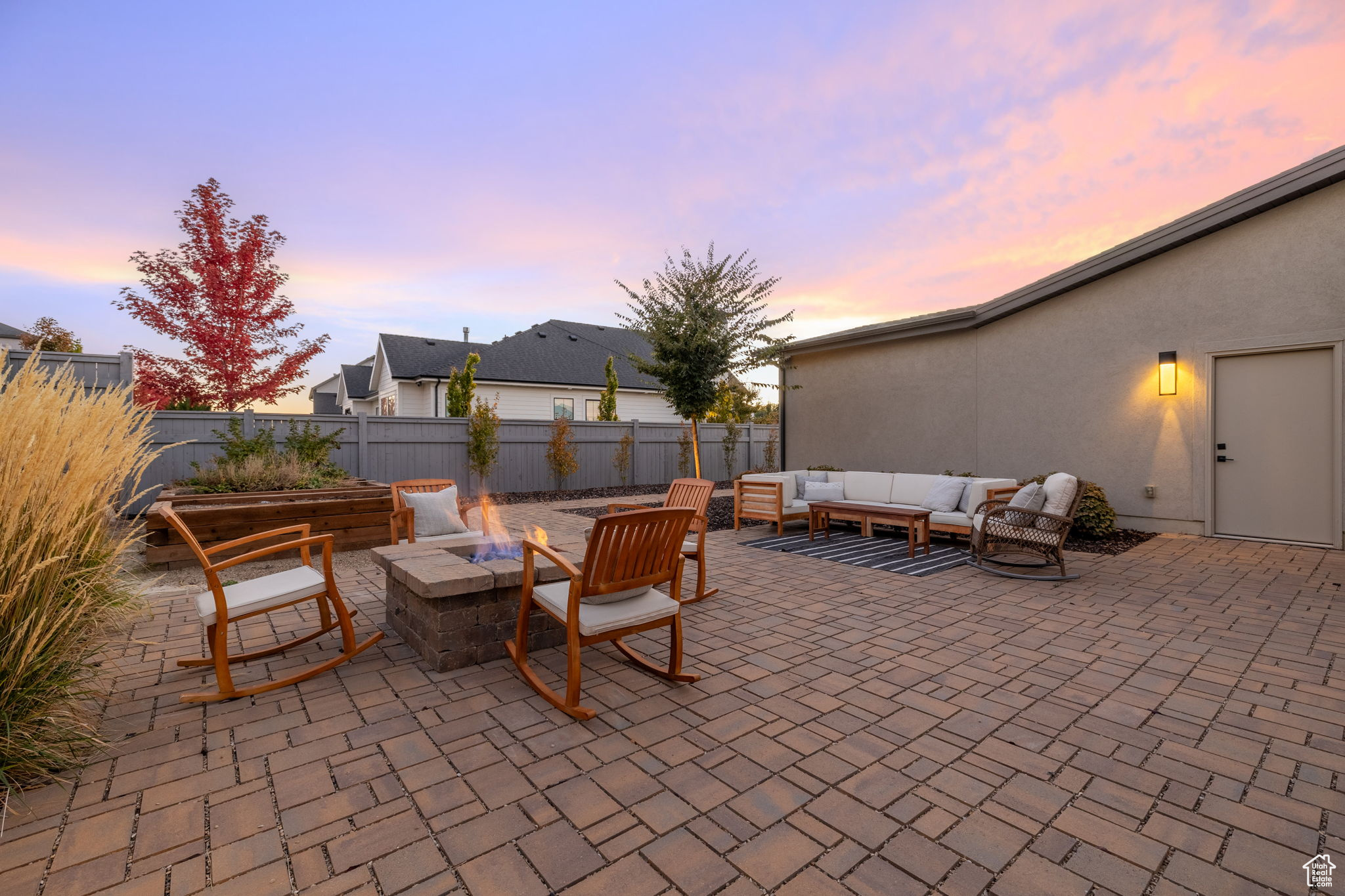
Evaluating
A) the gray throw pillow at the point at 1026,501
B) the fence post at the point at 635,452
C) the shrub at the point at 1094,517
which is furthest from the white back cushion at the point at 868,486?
the fence post at the point at 635,452

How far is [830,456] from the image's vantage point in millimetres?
11055

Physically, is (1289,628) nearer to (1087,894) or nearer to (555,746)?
(1087,894)

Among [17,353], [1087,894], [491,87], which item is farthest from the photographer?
[491,87]

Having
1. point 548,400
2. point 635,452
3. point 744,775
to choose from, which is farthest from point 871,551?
point 548,400

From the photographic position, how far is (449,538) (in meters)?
4.69

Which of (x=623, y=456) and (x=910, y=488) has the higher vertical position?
(x=623, y=456)

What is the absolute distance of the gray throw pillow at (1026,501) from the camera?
211 inches

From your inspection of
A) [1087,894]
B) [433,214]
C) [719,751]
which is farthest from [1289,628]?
[433,214]

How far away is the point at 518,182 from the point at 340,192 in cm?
281

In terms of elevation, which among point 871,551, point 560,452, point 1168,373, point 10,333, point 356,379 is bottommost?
point 871,551

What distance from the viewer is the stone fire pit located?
305 centimetres

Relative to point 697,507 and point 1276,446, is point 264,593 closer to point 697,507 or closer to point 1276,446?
point 697,507

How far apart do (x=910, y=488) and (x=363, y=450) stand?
920cm

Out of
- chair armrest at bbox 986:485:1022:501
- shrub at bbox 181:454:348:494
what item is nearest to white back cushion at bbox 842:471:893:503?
chair armrest at bbox 986:485:1022:501
